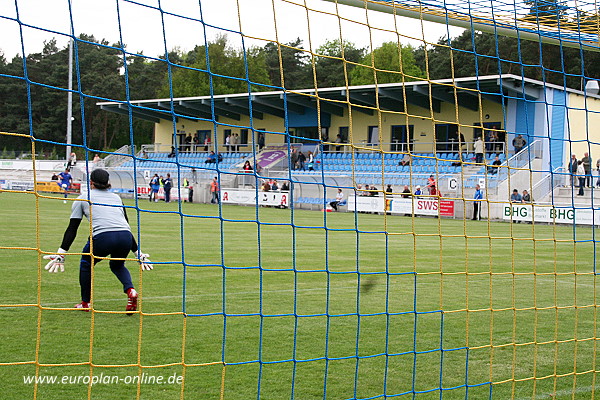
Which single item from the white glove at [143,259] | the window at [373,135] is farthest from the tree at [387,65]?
the white glove at [143,259]

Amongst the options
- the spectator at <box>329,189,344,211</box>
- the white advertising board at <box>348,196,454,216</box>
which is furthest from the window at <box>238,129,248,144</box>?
the white advertising board at <box>348,196,454,216</box>

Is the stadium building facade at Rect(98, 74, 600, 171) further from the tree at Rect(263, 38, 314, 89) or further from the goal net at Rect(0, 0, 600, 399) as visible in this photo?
the tree at Rect(263, 38, 314, 89)

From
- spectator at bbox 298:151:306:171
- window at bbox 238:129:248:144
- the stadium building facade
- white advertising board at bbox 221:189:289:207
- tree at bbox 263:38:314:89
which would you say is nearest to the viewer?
the stadium building facade

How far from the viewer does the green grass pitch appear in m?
4.83

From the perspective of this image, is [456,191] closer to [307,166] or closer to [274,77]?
[307,166]

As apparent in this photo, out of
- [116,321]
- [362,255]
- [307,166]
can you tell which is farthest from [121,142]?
[116,321]

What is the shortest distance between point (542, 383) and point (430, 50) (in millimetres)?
59084

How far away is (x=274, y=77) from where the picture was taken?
7444 cm

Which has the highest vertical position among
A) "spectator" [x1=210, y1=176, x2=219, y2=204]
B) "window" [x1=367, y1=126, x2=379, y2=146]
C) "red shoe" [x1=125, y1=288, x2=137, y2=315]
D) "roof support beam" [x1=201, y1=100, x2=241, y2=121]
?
"roof support beam" [x1=201, y1=100, x2=241, y2=121]

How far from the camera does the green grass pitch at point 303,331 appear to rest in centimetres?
483

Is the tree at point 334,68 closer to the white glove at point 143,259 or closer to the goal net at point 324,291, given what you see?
the goal net at point 324,291

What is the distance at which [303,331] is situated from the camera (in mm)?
6676

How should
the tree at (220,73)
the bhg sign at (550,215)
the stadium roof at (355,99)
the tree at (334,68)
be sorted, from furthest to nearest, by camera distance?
the tree at (334,68) < the tree at (220,73) < the stadium roof at (355,99) < the bhg sign at (550,215)

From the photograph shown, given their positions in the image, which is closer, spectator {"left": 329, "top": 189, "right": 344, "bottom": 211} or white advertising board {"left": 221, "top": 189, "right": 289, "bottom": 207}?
white advertising board {"left": 221, "top": 189, "right": 289, "bottom": 207}
